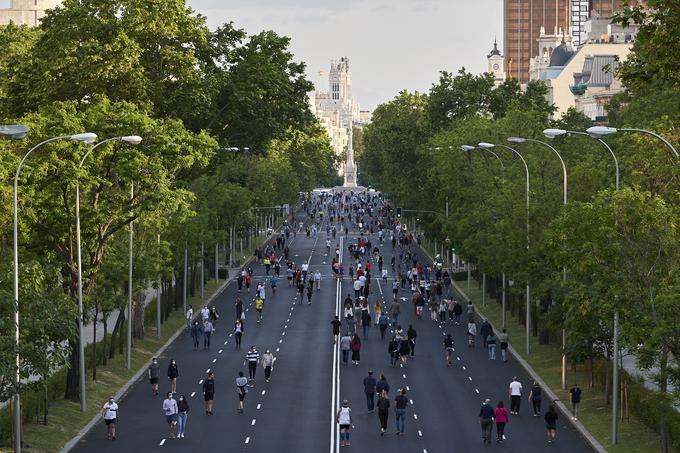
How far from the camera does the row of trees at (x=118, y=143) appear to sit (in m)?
39.8

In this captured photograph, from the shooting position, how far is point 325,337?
64.6 metres

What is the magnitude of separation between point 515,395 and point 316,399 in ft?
21.1

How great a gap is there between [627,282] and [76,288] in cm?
1887

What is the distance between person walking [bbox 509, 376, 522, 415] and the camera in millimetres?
43766

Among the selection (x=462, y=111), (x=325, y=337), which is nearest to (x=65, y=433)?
(x=325, y=337)

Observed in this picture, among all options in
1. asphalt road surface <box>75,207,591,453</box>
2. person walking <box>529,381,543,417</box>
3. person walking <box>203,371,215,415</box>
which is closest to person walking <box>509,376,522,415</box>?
asphalt road surface <box>75,207,591,453</box>

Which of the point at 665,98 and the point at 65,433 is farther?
the point at 665,98

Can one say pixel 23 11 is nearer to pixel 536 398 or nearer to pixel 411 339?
pixel 411 339

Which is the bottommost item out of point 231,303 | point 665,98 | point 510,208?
point 231,303

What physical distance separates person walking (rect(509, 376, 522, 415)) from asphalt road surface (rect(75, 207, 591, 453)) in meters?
0.27

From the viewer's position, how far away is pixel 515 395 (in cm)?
4400

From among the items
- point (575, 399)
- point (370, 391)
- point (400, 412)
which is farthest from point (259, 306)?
point (400, 412)

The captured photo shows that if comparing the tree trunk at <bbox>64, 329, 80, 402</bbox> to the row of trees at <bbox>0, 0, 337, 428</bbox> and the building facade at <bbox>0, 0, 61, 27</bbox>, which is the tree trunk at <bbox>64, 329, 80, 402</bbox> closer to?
the row of trees at <bbox>0, 0, 337, 428</bbox>

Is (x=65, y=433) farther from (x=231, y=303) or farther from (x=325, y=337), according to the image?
(x=231, y=303)
